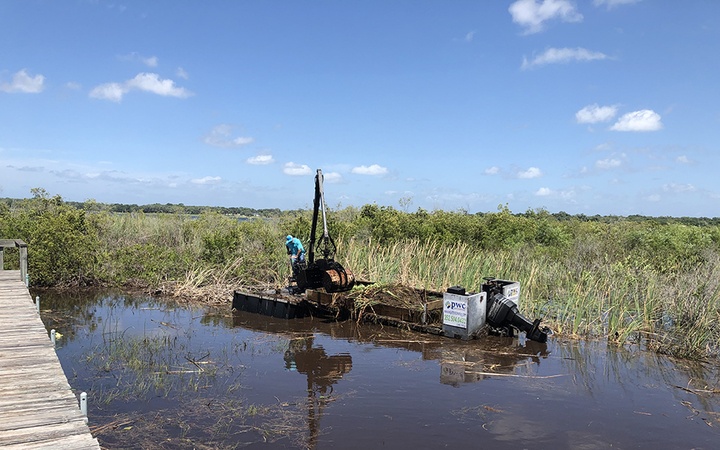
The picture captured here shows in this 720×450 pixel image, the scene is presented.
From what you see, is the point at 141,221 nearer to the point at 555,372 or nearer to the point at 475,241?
the point at 475,241

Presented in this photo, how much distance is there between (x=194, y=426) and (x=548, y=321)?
324 inches

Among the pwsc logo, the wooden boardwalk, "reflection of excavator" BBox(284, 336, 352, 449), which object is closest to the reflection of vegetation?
the pwsc logo

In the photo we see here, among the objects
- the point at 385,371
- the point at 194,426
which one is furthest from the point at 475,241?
the point at 194,426

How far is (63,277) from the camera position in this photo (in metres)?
15.8

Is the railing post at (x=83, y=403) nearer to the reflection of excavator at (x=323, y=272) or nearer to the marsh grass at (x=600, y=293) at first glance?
the reflection of excavator at (x=323, y=272)

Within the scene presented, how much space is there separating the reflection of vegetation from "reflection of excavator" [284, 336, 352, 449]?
4.20m

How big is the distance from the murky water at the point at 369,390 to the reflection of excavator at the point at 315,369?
0.09 ft

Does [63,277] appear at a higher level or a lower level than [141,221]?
lower

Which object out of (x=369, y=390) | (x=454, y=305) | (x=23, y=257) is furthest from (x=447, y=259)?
(x=23, y=257)

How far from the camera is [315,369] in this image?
894 cm

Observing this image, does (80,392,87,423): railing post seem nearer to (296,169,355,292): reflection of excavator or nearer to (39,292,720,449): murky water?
(39,292,720,449): murky water

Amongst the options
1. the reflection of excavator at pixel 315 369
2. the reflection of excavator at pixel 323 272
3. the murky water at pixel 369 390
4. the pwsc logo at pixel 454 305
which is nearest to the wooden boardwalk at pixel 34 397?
the murky water at pixel 369 390

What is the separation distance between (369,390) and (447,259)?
7713mm

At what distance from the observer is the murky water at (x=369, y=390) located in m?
6.34
